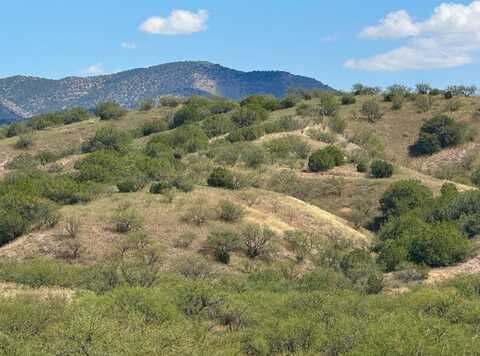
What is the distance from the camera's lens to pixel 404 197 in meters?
61.8

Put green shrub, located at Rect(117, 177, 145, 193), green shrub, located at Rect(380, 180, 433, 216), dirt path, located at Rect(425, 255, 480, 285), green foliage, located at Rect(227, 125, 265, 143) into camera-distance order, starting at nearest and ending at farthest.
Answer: dirt path, located at Rect(425, 255, 480, 285) → green shrub, located at Rect(117, 177, 145, 193) → green shrub, located at Rect(380, 180, 433, 216) → green foliage, located at Rect(227, 125, 265, 143)

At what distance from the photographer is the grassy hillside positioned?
931 inches

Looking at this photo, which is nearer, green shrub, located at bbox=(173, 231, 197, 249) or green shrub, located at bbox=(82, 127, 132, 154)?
green shrub, located at bbox=(173, 231, 197, 249)

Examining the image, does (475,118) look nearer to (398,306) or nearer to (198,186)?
(198,186)

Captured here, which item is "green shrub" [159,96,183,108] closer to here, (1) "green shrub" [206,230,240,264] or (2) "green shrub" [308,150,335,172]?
(2) "green shrub" [308,150,335,172]

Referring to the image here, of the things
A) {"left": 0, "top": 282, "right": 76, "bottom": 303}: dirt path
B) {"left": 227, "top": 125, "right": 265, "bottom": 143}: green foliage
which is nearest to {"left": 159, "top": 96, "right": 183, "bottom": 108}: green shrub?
{"left": 227, "top": 125, "right": 265, "bottom": 143}: green foliage

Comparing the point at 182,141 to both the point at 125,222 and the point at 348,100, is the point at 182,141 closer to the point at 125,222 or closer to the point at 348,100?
the point at 348,100

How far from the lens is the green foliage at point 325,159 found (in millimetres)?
75312

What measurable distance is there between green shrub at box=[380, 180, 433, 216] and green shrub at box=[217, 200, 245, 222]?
18.8m

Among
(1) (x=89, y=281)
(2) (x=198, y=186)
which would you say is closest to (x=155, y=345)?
(1) (x=89, y=281)

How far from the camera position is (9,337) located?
2125cm

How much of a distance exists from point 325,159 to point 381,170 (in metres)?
7.44

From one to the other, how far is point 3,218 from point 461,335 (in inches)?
1426

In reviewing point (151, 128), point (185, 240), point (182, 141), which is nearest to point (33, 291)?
point (185, 240)
